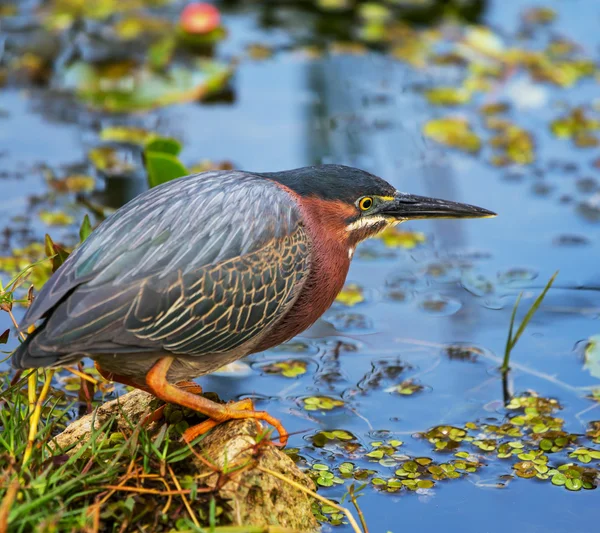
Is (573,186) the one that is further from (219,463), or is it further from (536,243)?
(219,463)

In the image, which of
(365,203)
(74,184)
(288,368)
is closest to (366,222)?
(365,203)

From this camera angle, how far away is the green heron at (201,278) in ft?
12.5

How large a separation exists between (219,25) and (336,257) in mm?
5474

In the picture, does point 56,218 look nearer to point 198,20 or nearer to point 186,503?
point 198,20

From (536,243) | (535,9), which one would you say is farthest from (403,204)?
(535,9)

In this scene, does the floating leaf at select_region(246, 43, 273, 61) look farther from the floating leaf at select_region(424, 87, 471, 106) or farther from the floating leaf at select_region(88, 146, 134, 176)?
the floating leaf at select_region(88, 146, 134, 176)

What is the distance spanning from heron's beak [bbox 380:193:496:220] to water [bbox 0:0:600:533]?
0.97 m

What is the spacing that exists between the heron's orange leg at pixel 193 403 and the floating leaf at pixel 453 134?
4.11 m

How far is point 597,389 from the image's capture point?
514cm

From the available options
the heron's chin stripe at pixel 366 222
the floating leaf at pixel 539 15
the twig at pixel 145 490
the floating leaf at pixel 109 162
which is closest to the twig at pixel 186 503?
the twig at pixel 145 490

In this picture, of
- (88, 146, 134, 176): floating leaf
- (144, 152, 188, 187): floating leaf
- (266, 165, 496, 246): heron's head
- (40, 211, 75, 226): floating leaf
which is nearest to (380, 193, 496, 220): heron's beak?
(266, 165, 496, 246): heron's head

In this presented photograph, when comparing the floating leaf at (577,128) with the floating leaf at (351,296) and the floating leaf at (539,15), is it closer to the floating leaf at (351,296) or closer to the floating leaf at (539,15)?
the floating leaf at (539,15)

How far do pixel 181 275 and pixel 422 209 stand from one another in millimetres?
1340

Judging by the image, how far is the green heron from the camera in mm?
3818
